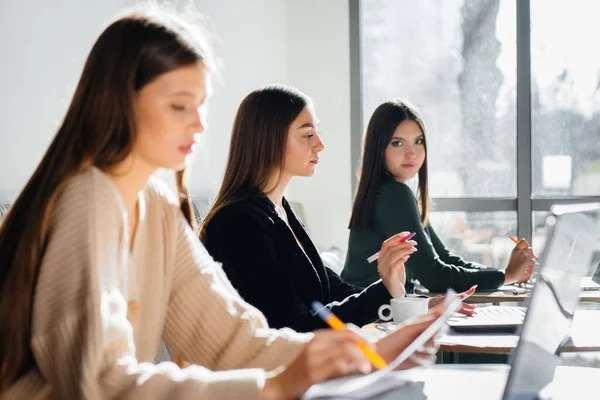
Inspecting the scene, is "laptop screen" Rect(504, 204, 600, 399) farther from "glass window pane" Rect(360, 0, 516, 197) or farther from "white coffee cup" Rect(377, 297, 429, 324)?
"glass window pane" Rect(360, 0, 516, 197)

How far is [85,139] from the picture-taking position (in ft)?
3.62

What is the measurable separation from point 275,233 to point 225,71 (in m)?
2.42

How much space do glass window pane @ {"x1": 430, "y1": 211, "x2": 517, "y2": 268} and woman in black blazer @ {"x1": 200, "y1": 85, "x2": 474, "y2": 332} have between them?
2.52m

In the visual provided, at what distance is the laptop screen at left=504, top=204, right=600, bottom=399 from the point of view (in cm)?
88

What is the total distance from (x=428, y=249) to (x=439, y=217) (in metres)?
2.16

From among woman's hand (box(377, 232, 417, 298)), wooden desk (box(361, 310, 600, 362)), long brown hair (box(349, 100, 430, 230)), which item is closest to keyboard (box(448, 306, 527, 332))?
wooden desk (box(361, 310, 600, 362))

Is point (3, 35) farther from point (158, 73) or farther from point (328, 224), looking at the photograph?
point (328, 224)

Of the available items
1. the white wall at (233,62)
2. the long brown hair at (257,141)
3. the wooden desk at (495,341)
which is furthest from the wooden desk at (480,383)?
the white wall at (233,62)

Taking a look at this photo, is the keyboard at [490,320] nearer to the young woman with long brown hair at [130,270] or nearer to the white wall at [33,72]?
the young woman with long brown hair at [130,270]

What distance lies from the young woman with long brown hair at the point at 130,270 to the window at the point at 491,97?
3449 millimetres

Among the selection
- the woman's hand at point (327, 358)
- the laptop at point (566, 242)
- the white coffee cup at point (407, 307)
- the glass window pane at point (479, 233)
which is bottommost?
the glass window pane at point (479, 233)

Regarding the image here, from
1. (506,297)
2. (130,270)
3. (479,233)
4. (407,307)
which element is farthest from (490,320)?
(479,233)

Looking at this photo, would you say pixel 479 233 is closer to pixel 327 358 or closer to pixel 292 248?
pixel 292 248

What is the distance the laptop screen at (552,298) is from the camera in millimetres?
881
